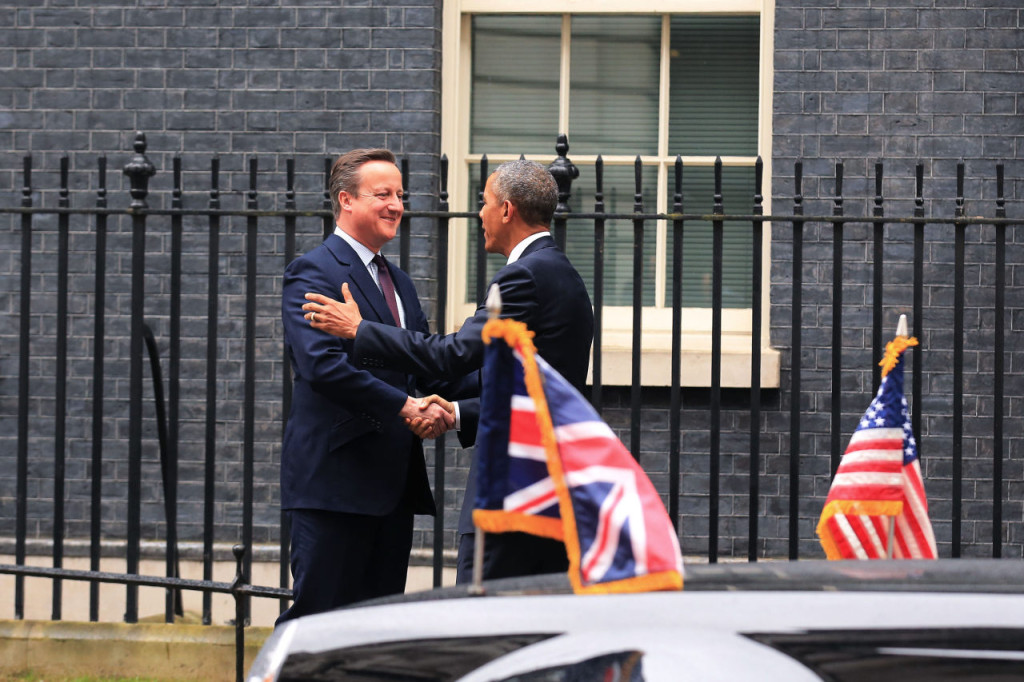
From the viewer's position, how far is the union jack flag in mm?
2275

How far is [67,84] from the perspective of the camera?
22.1 ft

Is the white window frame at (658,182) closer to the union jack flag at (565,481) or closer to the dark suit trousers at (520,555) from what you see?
the dark suit trousers at (520,555)

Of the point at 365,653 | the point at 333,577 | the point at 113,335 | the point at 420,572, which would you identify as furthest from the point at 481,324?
the point at 113,335

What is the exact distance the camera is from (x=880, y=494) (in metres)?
3.29

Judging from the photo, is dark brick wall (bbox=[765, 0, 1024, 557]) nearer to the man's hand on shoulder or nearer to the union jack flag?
the man's hand on shoulder

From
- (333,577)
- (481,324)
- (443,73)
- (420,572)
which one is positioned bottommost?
(420,572)

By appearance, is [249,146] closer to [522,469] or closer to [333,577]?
[333,577]

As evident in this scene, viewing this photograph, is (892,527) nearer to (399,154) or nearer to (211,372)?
(211,372)

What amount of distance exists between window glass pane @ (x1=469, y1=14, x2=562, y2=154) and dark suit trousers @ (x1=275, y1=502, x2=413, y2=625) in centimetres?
336

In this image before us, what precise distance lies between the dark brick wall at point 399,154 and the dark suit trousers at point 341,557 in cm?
243

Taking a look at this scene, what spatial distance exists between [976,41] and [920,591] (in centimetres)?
501

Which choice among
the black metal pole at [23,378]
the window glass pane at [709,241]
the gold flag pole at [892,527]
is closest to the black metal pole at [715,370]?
the gold flag pole at [892,527]

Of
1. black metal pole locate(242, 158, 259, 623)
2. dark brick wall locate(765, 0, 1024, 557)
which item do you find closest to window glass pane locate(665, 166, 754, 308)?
dark brick wall locate(765, 0, 1024, 557)

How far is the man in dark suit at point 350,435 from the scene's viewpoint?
154 inches
